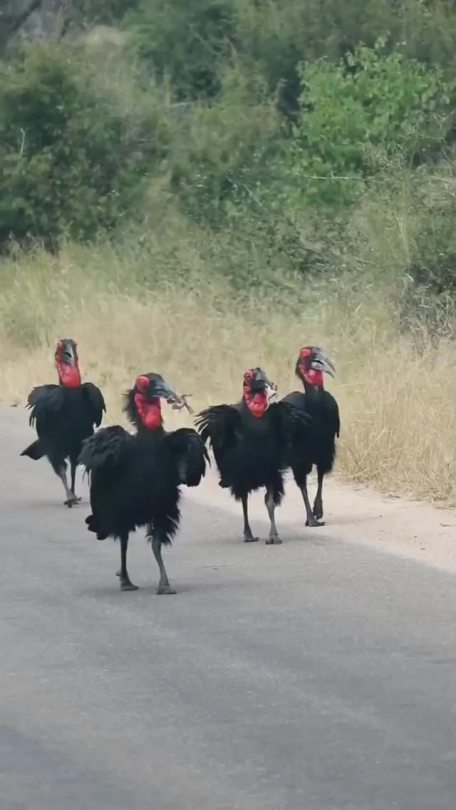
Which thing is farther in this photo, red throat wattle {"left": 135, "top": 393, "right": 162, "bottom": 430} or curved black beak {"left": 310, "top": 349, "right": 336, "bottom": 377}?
curved black beak {"left": 310, "top": 349, "right": 336, "bottom": 377}

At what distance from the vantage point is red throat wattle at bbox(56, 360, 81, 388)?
10.8 metres

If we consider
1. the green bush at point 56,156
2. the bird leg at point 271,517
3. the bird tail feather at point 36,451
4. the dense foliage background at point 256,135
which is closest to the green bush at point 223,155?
the dense foliage background at point 256,135

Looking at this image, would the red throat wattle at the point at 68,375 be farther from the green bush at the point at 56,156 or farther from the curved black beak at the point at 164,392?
the green bush at the point at 56,156

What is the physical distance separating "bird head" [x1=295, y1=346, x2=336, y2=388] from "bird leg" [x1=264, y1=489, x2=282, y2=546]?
0.75m

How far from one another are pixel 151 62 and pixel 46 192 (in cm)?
863

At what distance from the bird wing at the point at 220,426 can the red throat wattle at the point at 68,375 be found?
1689 millimetres

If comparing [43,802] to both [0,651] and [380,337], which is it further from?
[380,337]

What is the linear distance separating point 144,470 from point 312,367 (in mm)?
2071

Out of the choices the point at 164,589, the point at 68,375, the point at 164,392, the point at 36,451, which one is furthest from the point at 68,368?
the point at 164,589

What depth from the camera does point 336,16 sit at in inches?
1063

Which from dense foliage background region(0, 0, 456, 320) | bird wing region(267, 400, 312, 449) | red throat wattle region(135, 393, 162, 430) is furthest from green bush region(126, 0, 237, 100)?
red throat wattle region(135, 393, 162, 430)

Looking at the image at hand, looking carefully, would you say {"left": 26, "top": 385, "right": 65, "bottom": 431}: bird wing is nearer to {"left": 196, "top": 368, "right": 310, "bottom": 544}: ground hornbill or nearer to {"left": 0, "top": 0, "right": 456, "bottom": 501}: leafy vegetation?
{"left": 196, "top": 368, "right": 310, "bottom": 544}: ground hornbill

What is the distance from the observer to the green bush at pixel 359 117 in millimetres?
19922

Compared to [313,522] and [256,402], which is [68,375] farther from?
[256,402]
